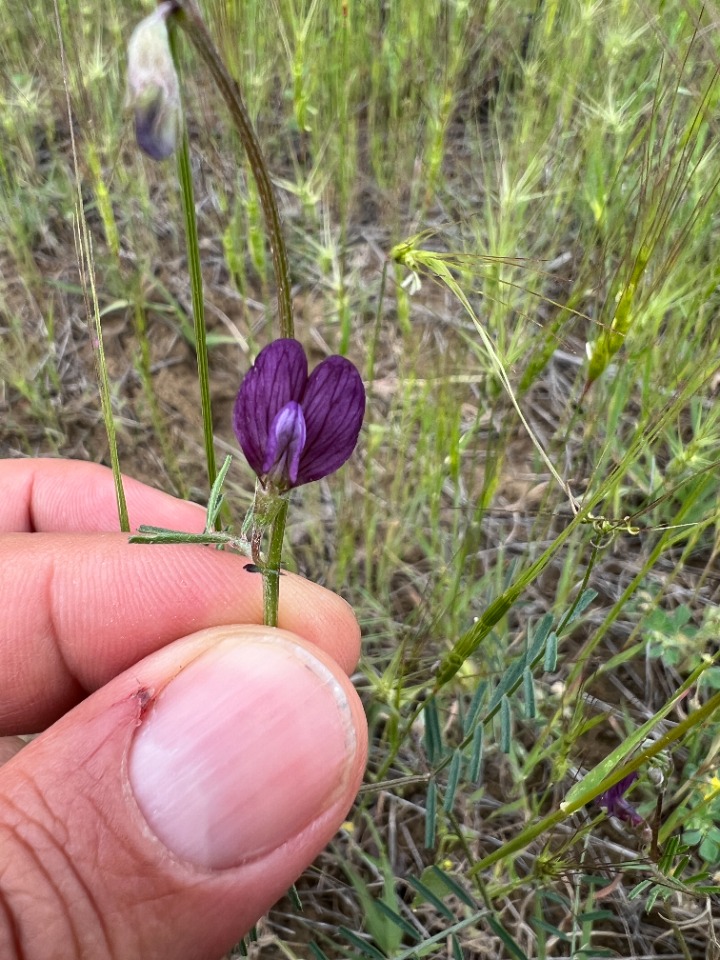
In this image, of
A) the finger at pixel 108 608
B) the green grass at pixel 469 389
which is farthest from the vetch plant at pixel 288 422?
the finger at pixel 108 608

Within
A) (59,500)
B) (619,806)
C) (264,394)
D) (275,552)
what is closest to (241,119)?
(264,394)

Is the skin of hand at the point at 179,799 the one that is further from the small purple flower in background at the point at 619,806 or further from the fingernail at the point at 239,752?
the small purple flower in background at the point at 619,806

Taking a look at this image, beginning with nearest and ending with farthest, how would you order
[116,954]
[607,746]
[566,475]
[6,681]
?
[116,954] < [6,681] < [607,746] < [566,475]

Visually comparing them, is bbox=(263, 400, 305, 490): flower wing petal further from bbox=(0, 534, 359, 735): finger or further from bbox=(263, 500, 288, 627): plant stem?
bbox=(0, 534, 359, 735): finger

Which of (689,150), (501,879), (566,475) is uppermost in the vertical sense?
(689,150)

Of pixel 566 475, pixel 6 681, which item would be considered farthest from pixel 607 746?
pixel 6 681

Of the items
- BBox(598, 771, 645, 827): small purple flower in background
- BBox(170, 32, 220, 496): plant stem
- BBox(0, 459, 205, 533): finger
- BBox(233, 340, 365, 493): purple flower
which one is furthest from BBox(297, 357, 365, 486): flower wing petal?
BBox(0, 459, 205, 533): finger

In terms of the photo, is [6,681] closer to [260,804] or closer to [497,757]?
[260,804]
